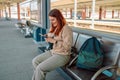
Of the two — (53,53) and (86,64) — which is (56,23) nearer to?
(53,53)

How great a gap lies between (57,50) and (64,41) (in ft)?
0.64

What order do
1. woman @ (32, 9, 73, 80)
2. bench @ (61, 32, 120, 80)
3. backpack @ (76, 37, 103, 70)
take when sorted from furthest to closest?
woman @ (32, 9, 73, 80), backpack @ (76, 37, 103, 70), bench @ (61, 32, 120, 80)

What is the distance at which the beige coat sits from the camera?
249 centimetres

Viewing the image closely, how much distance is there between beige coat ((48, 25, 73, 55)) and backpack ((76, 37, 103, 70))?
9.0 inches

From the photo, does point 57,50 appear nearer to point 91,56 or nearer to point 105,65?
point 91,56

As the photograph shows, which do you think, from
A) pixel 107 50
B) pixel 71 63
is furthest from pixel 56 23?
pixel 107 50

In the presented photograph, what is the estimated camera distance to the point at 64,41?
2506 millimetres

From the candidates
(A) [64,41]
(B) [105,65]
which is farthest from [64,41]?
(B) [105,65]

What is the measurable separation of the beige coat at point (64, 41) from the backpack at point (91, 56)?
9.0 inches

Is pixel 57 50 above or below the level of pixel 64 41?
below

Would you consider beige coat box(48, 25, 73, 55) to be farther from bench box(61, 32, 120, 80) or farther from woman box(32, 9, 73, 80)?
bench box(61, 32, 120, 80)

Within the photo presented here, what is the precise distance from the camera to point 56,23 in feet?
8.69

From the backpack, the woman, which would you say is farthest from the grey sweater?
the backpack

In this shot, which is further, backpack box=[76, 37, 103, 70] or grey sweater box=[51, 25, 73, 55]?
grey sweater box=[51, 25, 73, 55]
